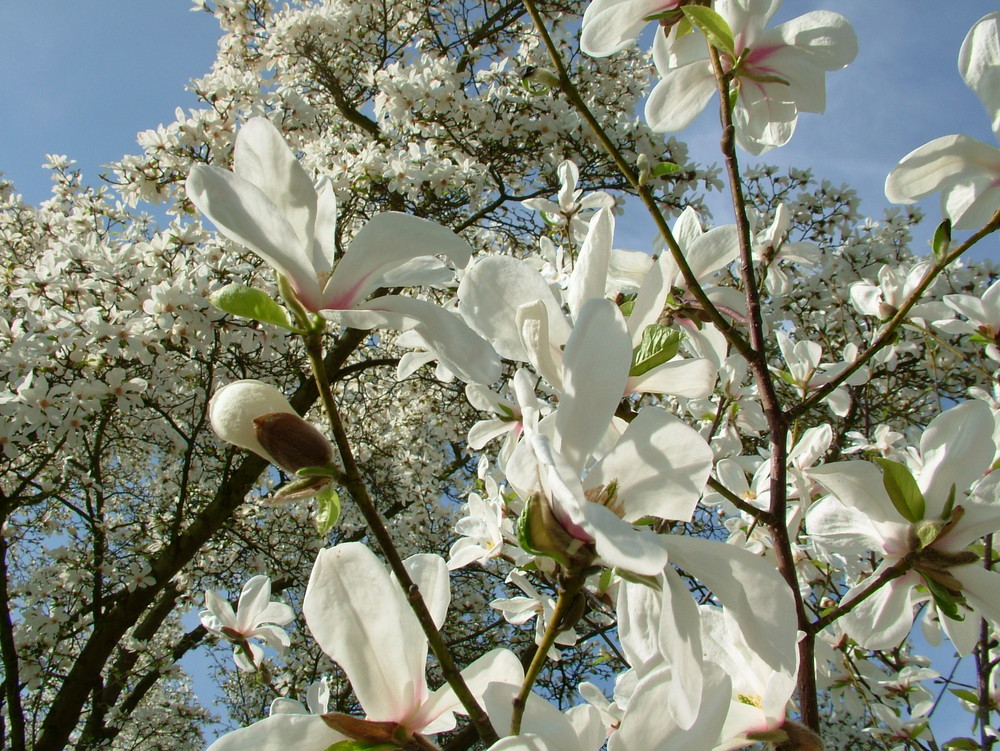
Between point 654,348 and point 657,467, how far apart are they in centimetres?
11

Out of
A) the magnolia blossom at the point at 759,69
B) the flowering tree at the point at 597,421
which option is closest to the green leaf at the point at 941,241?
the flowering tree at the point at 597,421

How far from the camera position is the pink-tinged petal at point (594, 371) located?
0.36 meters

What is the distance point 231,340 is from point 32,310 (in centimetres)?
75

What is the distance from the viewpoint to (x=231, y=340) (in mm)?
2826

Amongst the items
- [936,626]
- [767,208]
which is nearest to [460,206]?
[767,208]

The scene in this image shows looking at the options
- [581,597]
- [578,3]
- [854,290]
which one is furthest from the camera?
[578,3]

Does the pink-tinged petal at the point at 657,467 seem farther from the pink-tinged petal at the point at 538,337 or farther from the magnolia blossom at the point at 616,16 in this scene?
the magnolia blossom at the point at 616,16

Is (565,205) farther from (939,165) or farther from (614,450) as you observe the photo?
(614,450)

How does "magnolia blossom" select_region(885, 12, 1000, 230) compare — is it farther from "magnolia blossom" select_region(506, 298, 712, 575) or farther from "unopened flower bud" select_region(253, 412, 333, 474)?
"unopened flower bud" select_region(253, 412, 333, 474)

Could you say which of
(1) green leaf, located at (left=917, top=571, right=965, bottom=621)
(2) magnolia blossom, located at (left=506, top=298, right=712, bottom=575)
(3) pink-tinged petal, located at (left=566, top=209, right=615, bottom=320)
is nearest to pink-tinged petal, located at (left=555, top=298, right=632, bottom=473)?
(2) magnolia blossom, located at (left=506, top=298, right=712, bottom=575)

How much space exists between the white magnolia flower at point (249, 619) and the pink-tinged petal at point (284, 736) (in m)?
0.99

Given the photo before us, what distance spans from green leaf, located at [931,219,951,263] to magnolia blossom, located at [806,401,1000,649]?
0.21 m

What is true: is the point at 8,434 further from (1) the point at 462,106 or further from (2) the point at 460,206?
(1) the point at 462,106

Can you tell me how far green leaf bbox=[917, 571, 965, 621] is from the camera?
0.52 metres
